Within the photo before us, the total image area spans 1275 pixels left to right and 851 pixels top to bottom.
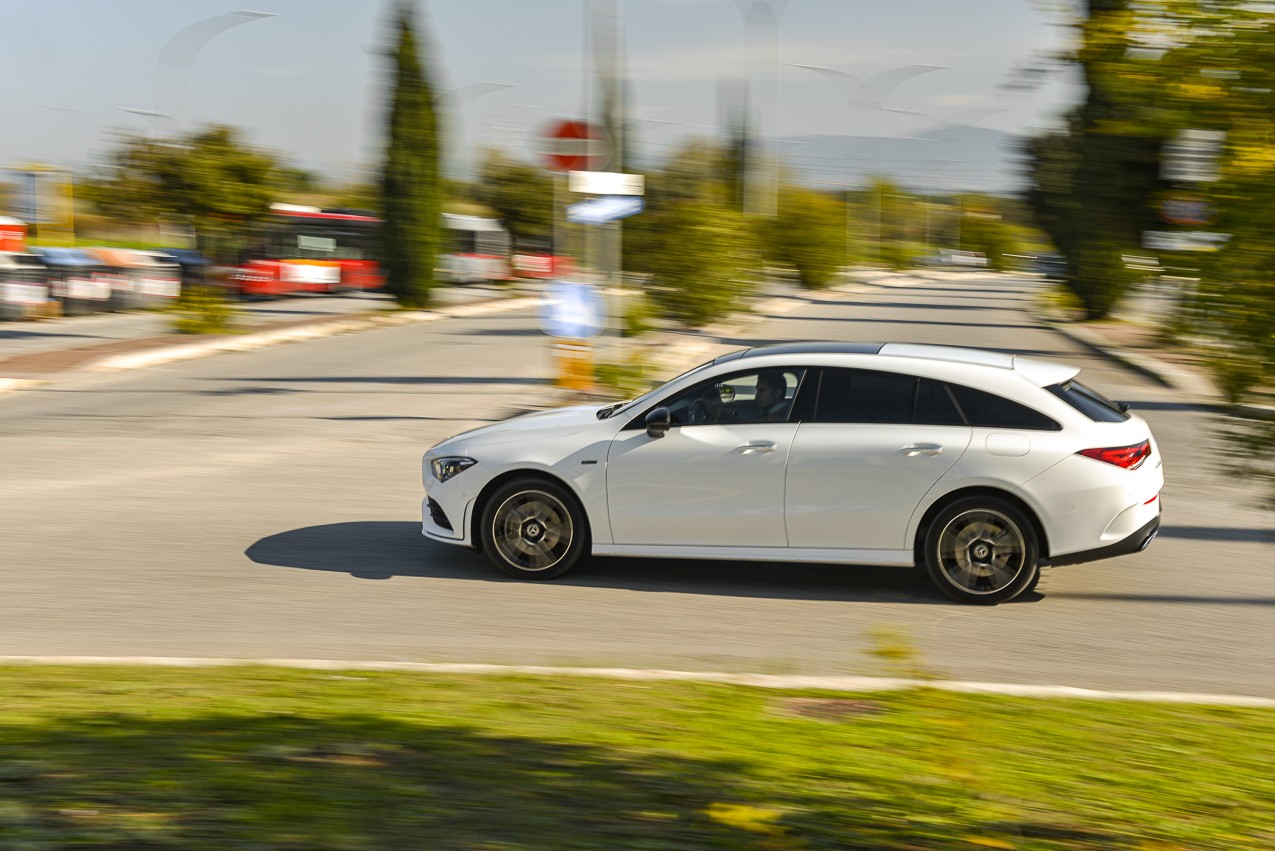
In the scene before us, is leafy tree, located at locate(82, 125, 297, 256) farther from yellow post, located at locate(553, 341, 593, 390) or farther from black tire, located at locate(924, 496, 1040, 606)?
black tire, located at locate(924, 496, 1040, 606)

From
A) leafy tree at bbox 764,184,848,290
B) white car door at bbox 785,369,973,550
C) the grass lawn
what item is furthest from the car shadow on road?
leafy tree at bbox 764,184,848,290

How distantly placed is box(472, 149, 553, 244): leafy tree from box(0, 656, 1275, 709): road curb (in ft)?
179

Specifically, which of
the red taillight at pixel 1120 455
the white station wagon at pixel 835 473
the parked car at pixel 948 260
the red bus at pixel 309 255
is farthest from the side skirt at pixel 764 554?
the parked car at pixel 948 260

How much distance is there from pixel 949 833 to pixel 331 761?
2126 mm

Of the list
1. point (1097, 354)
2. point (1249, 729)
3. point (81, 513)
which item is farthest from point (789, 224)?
point (1249, 729)

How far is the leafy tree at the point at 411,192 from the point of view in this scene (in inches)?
1515

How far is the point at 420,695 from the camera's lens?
5.59 metres

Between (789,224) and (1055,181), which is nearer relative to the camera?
(1055,181)

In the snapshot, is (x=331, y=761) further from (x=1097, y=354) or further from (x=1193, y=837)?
(x=1097, y=354)

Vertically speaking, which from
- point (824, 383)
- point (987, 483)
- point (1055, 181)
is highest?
point (1055, 181)

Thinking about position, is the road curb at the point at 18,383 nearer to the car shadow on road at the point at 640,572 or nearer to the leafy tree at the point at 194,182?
the leafy tree at the point at 194,182

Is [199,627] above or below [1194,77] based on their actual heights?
below

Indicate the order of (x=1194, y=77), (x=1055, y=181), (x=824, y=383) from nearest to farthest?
(x=1194, y=77) → (x=1055, y=181) → (x=824, y=383)

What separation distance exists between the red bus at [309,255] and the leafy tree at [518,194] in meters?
11.5
